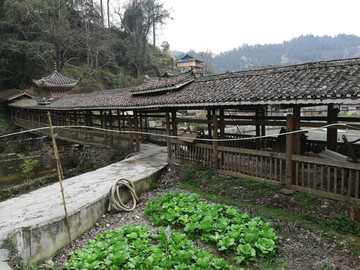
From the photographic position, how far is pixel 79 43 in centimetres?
3456

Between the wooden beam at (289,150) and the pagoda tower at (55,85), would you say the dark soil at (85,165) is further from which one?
the pagoda tower at (55,85)

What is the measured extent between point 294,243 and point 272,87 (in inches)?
165

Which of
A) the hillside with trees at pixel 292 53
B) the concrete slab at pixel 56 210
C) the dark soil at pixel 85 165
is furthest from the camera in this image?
the hillside with trees at pixel 292 53

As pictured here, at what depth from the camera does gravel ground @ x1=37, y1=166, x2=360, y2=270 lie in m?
4.59

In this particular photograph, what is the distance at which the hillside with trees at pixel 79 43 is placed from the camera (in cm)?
2947

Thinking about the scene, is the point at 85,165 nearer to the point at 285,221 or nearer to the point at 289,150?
the point at 289,150

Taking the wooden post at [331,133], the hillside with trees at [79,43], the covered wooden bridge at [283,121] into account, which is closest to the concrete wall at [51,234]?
the covered wooden bridge at [283,121]

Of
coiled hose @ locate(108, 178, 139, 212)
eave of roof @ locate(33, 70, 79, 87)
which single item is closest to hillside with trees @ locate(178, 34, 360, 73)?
eave of roof @ locate(33, 70, 79, 87)

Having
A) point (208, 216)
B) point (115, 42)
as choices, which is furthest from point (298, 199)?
point (115, 42)

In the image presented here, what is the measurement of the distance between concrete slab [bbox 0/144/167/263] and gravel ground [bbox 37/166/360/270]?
296 mm

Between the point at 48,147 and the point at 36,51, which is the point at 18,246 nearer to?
the point at 48,147

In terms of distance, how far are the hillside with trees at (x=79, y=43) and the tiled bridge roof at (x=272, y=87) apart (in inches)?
978

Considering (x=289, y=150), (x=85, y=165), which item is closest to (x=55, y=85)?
(x=85, y=165)

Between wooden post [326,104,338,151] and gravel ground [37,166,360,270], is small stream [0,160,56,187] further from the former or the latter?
wooden post [326,104,338,151]
